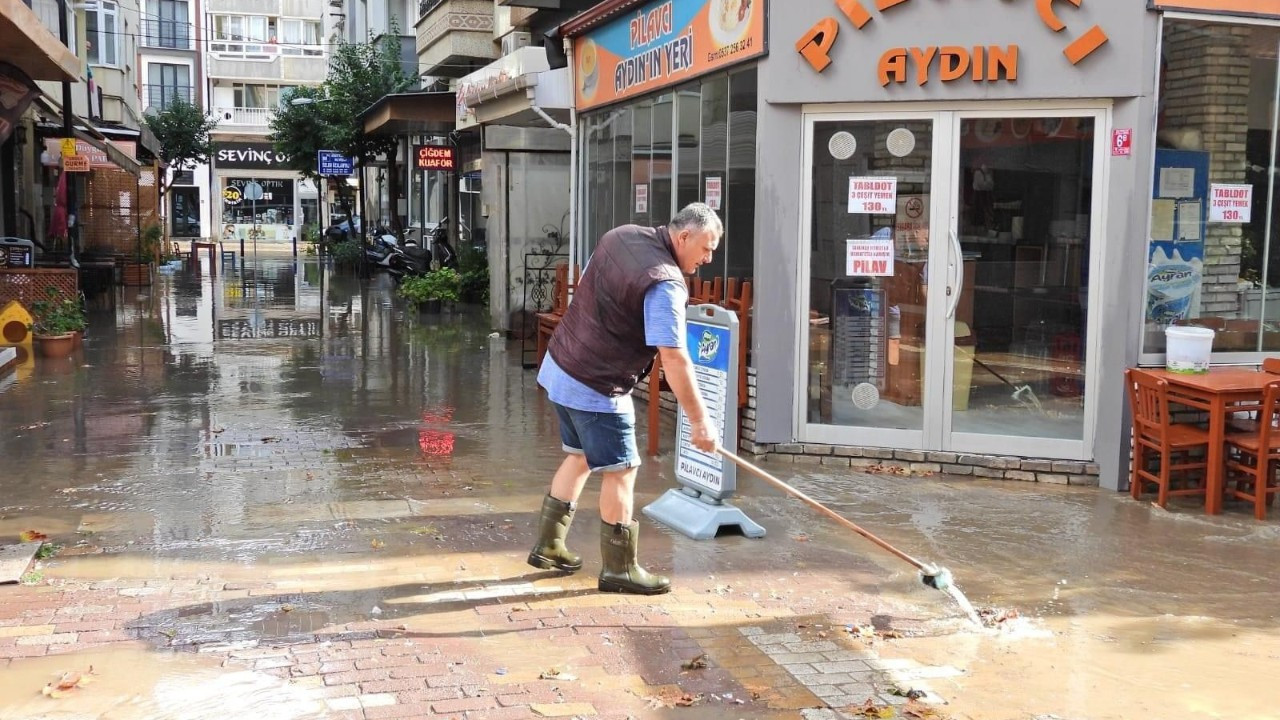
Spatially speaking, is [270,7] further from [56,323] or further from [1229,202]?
[1229,202]

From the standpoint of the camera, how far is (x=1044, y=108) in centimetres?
787

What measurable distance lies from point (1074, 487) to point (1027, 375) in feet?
2.70

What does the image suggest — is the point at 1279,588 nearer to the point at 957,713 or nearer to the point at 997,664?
the point at 997,664

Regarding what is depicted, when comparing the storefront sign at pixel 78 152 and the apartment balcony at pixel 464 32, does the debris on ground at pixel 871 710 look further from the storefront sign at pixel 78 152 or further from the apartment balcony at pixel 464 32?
the apartment balcony at pixel 464 32

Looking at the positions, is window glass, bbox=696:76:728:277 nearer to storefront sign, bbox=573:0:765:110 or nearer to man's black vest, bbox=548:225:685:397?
storefront sign, bbox=573:0:765:110

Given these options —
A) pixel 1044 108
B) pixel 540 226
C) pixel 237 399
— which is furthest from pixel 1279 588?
pixel 540 226

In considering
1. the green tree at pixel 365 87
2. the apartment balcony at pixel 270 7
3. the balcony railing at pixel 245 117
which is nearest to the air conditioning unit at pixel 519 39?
the green tree at pixel 365 87

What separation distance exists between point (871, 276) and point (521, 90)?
5643 millimetres

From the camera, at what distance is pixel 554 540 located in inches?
230

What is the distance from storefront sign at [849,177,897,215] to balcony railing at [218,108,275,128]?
61079mm

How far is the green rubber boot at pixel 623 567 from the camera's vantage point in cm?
557

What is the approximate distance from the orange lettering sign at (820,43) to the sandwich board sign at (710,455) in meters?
2.28

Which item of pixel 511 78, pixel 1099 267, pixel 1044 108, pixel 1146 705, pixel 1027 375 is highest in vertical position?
pixel 511 78

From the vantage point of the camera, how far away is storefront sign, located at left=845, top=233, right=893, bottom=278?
27.3 feet
